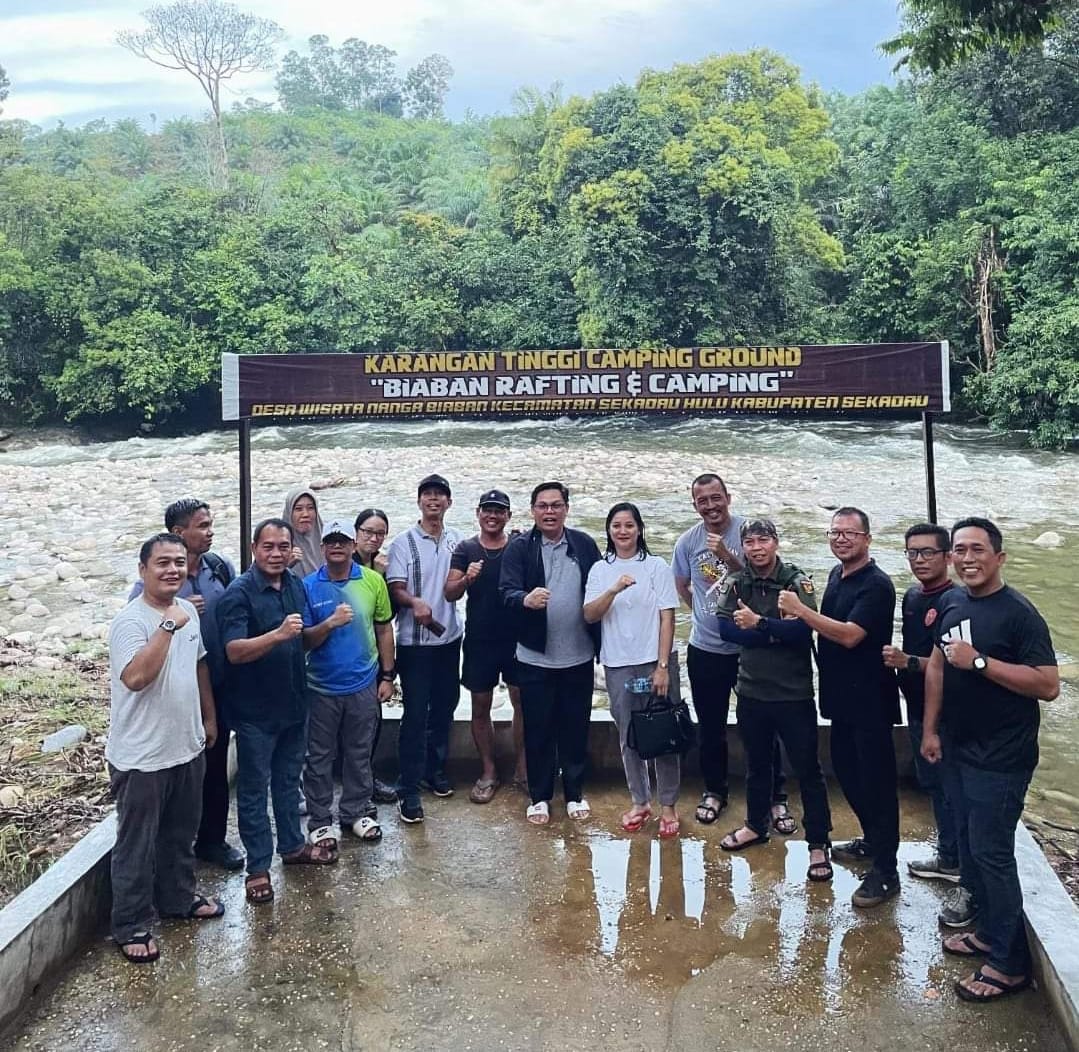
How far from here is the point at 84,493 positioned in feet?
63.0

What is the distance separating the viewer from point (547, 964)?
3.51m

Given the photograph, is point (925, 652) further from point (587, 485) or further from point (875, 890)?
point (587, 485)

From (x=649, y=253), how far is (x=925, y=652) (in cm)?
2385

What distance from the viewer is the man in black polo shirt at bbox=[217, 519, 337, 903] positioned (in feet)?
12.6

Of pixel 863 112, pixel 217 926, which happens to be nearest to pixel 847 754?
pixel 217 926

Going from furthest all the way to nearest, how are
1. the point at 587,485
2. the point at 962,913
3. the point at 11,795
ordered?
the point at 587,485 < the point at 11,795 < the point at 962,913

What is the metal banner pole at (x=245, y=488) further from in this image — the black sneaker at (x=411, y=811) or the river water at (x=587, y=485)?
the river water at (x=587, y=485)

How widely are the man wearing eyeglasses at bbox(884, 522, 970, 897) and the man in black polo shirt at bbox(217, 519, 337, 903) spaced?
238 cm

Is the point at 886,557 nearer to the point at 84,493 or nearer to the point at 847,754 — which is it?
the point at 847,754

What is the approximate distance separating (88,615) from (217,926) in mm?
7477

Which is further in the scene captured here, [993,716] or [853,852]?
[853,852]

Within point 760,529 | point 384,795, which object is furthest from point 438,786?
point 760,529

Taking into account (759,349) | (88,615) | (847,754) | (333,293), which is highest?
(333,293)

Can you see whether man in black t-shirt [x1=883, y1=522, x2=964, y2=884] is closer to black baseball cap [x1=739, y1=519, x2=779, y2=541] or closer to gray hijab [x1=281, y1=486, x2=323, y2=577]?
black baseball cap [x1=739, y1=519, x2=779, y2=541]
